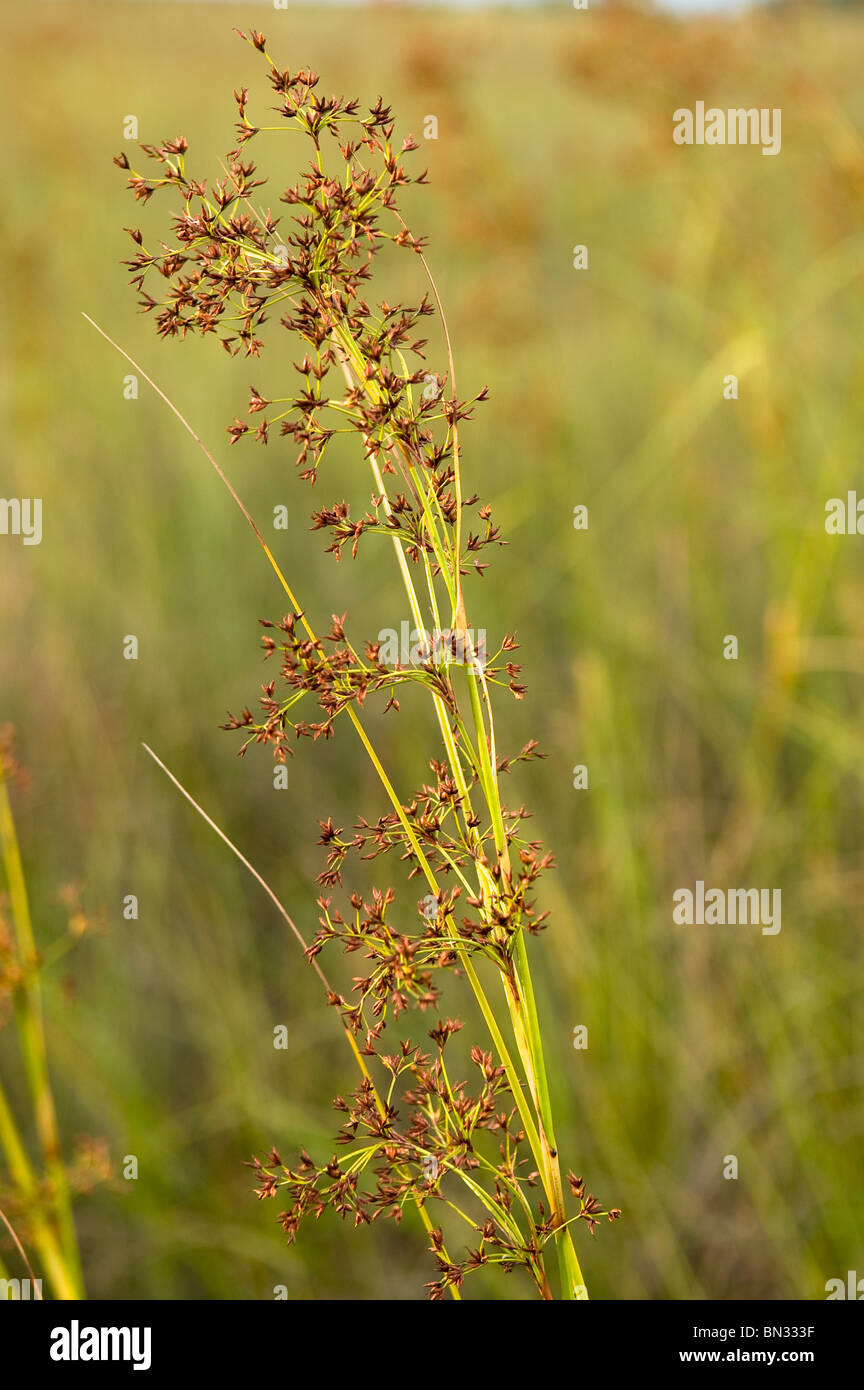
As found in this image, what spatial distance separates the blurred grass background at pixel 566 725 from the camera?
292 centimetres

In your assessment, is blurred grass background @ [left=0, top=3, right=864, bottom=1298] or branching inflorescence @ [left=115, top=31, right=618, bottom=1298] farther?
blurred grass background @ [left=0, top=3, right=864, bottom=1298]

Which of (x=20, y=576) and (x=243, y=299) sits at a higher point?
(x=20, y=576)

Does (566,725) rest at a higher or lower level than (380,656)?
higher

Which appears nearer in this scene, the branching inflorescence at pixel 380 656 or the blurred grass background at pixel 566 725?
the branching inflorescence at pixel 380 656

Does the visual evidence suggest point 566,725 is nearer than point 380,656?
No

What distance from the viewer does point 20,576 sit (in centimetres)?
470

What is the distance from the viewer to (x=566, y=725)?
13.0 feet

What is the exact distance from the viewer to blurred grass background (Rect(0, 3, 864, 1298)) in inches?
115

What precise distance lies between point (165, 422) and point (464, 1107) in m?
5.51

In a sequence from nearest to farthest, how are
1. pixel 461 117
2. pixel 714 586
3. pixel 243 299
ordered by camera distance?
1. pixel 243 299
2. pixel 461 117
3. pixel 714 586

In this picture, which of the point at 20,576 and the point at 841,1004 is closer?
the point at 841,1004
